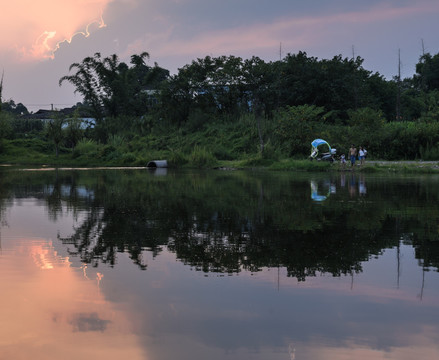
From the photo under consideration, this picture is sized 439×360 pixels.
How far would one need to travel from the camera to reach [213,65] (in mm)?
60812

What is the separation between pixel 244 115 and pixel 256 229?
44.3 meters

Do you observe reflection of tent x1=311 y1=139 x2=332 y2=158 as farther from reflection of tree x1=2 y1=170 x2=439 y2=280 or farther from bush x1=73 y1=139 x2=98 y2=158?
bush x1=73 y1=139 x2=98 y2=158

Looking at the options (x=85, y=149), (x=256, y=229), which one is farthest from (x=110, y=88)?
(x=256, y=229)

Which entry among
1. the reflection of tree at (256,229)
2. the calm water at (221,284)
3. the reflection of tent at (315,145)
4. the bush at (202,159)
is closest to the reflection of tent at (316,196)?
the reflection of tree at (256,229)

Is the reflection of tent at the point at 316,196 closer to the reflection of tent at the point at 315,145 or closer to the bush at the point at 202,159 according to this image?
the reflection of tent at the point at 315,145

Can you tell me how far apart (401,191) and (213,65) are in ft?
145

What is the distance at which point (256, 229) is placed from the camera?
11.0m

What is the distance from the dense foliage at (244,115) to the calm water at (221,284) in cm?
2931

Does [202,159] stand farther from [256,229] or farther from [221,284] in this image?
[221,284]

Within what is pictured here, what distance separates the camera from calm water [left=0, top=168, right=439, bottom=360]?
478 centimetres

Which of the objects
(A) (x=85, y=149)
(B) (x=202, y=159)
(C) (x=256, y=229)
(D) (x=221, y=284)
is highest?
(A) (x=85, y=149)

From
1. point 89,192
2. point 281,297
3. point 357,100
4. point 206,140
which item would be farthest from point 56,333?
point 357,100

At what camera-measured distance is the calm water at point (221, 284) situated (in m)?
4.78

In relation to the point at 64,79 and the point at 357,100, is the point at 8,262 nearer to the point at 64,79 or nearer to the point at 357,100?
the point at 357,100
